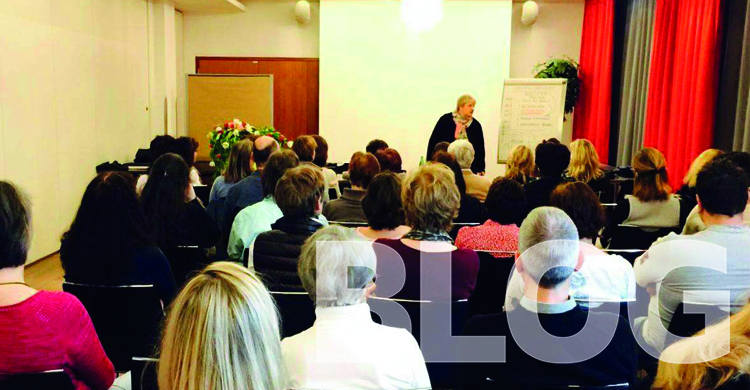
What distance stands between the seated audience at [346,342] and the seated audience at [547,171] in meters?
2.81

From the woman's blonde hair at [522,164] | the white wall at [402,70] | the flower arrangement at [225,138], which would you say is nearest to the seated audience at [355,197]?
the woman's blonde hair at [522,164]

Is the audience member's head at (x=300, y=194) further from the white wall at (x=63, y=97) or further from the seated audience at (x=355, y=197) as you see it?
the white wall at (x=63, y=97)

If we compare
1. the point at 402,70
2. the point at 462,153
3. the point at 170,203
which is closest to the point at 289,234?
the point at 170,203

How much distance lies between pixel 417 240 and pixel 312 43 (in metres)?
7.89

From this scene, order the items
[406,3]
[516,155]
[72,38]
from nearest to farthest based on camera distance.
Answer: [516,155] < [72,38] < [406,3]

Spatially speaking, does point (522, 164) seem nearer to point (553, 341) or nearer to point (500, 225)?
point (500, 225)

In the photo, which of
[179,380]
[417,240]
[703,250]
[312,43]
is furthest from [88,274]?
[312,43]

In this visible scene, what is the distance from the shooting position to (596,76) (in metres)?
9.14

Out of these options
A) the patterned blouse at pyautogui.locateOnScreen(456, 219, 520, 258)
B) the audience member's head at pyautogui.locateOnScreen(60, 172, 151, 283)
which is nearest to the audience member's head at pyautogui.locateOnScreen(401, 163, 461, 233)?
the patterned blouse at pyautogui.locateOnScreen(456, 219, 520, 258)

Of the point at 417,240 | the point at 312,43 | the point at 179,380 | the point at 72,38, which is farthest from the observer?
the point at 312,43

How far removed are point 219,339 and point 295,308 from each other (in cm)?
132

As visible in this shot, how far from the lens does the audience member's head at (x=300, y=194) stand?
9.83ft

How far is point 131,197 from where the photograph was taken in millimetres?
2635

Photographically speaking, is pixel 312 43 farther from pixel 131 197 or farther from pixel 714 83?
pixel 131 197
